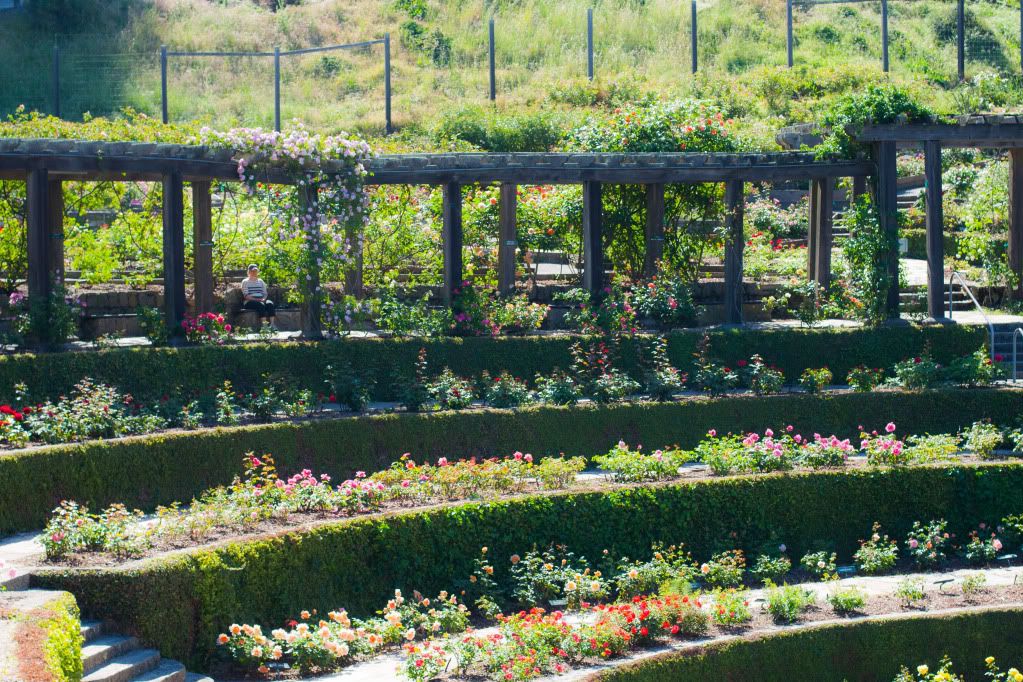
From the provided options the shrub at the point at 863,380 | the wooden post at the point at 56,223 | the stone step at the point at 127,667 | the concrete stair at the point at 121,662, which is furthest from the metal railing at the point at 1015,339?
the wooden post at the point at 56,223

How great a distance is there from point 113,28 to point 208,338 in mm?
21047

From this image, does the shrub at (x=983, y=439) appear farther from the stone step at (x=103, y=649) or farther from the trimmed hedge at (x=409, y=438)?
the stone step at (x=103, y=649)

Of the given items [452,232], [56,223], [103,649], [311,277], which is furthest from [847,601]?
[56,223]

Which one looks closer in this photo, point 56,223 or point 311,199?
point 311,199

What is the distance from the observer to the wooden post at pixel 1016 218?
60.7 ft

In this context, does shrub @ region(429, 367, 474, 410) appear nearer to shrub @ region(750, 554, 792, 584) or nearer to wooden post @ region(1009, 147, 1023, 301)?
shrub @ region(750, 554, 792, 584)

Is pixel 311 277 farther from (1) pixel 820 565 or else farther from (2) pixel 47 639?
(2) pixel 47 639

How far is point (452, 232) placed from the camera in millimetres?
16438

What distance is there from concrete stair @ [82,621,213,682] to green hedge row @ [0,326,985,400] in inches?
181

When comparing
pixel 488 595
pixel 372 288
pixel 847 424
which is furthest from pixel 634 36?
pixel 488 595

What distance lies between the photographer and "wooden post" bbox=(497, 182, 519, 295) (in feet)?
57.2

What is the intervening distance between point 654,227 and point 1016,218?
5452 millimetres

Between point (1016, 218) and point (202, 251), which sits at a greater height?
point (1016, 218)

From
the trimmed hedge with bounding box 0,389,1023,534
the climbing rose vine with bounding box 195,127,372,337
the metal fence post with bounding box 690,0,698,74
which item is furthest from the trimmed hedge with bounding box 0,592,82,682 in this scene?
the metal fence post with bounding box 690,0,698,74
